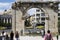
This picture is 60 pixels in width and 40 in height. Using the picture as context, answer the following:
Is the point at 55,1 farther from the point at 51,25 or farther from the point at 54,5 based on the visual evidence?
the point at 51,25

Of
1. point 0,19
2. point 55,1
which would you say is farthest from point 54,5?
point 0,19

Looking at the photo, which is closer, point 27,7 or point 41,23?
point 27,7

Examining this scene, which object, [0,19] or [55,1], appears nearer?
[55,1]

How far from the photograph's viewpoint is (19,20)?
1577 inches

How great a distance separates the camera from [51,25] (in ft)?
133

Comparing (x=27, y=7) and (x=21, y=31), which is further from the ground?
(x=27, y=7)

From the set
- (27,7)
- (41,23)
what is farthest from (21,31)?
(41,23)

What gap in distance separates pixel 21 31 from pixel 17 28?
A: 0.74m

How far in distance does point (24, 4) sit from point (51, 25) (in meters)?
4.91

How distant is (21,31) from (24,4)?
3.87 meters

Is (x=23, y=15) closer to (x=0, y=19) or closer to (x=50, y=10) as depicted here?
(x=50, y=10)

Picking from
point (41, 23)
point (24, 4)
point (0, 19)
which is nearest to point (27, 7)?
point (24, 4)

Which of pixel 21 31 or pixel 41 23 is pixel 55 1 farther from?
pixel 41 23

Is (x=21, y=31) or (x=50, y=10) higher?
(x=50, y=10)
